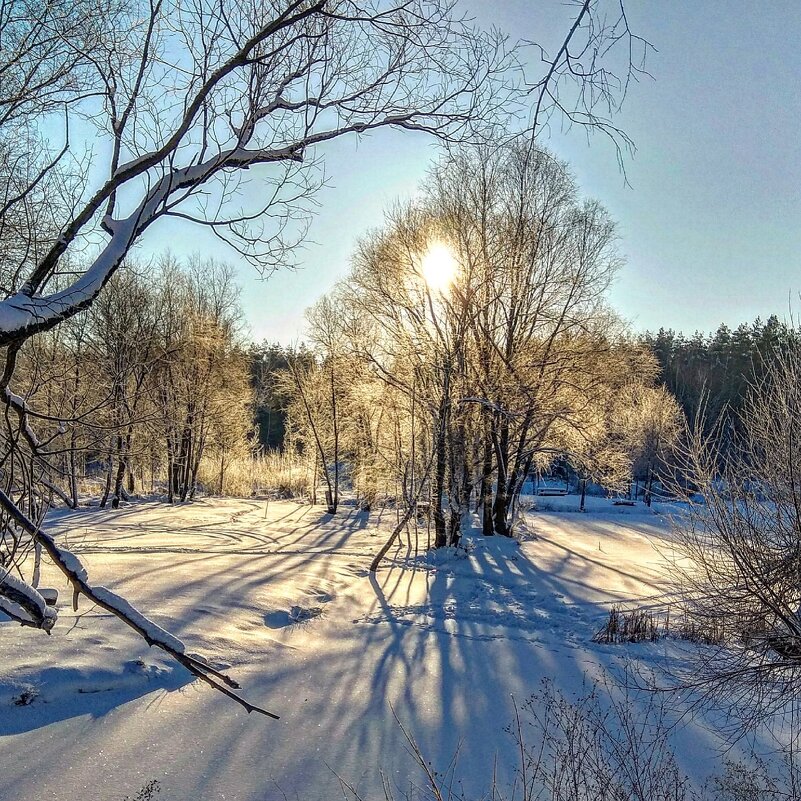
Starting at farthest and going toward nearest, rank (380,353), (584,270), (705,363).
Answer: (705,363)
(584,270)
(380,353)

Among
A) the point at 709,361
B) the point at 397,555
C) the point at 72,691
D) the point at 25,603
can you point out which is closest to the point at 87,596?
the point at 25,603

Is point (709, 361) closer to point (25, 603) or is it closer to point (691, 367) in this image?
point (691, 367)

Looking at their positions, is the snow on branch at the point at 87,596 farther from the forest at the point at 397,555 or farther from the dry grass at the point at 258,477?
the dry grass at the point at 258,477

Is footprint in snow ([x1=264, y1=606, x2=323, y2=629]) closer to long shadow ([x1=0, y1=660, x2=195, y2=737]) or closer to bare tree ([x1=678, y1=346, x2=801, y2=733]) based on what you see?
long shadow ([x1=0, y1=660, x2=195, y2=737])

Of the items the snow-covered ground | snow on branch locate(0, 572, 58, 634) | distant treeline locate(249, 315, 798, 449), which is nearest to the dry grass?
distant treeline locate(249, 315, 798, 449)

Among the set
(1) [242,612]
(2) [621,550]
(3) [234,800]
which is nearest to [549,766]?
(3) [234,800]

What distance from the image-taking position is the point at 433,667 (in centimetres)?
765

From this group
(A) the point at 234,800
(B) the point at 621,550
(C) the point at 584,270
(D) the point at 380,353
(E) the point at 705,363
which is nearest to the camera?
(A) the point at 234,800

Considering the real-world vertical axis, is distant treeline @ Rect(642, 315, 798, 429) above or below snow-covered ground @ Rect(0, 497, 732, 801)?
above

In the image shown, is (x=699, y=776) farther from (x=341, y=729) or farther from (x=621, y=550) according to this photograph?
(x=621, y=550)

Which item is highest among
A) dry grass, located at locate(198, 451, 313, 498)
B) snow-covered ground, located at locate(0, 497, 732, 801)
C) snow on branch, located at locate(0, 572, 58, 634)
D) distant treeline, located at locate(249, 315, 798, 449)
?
distant treeline, located at locate(249, 315, 798, 449)

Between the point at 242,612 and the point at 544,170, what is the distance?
45.9 ft

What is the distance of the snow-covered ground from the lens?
16.4 ft

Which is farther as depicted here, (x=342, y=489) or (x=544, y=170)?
(x=342, y=489)
